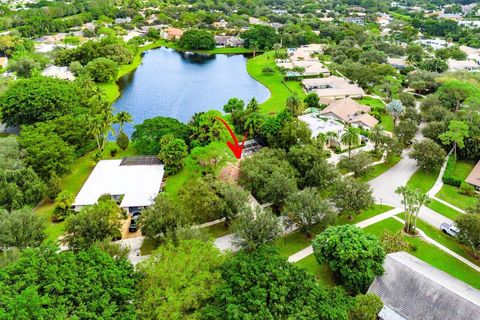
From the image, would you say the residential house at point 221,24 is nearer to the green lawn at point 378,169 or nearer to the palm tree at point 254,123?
the palm tree at point 254,123

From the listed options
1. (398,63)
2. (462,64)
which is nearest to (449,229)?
(398,63)

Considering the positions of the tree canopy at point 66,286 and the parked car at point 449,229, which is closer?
the tree canopy at point 66,286

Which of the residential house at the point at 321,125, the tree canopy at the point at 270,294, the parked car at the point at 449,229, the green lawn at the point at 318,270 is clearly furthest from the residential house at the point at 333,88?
the tree canopy at the point at 270,294

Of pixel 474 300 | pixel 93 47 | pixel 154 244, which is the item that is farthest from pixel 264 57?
pixel 474 300

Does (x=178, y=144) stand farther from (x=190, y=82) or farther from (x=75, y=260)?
(x=190, y=82)

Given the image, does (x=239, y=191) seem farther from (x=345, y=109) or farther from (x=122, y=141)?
(x=345, y=109)

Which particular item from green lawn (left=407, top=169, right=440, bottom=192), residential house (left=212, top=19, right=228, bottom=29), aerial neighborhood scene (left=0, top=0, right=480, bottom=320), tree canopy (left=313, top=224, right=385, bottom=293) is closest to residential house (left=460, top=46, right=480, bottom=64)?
aerial neighborhood scene (left=0, top=0, right=480, bottom=320)
